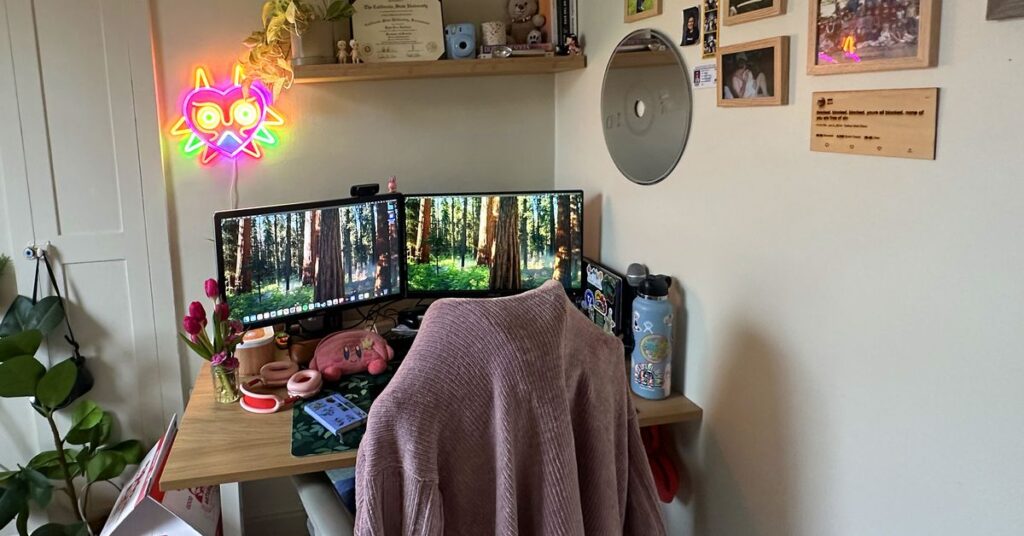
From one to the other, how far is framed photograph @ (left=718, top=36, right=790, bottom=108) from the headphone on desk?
3.51 ft

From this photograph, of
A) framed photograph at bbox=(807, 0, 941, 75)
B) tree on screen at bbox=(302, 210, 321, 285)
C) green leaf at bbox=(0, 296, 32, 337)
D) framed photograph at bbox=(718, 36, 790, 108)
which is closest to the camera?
framed photograph at bbox=(807, 0, 941, 75)

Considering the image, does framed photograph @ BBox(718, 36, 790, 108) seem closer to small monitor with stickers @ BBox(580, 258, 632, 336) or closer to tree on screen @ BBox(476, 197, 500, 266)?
Answer: small monitor with stickers @ BBox(580, 258, 632, 336)

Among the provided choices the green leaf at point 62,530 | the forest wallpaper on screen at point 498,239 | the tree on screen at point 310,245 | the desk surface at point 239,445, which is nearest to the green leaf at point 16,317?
the green leaf at point 62,530

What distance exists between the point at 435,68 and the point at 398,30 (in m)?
0.16

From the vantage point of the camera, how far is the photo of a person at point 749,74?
126 centimetres

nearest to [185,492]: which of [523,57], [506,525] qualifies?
[506,525]

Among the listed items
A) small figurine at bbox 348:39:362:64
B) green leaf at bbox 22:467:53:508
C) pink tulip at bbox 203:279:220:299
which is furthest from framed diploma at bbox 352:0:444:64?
green leaf at bbox 22:467:53:508

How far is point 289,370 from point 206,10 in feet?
3.33

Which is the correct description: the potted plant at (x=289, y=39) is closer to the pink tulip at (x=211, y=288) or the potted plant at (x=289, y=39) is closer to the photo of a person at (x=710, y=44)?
the pink tulip at (x=211, y=288)

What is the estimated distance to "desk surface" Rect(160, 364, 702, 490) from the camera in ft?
4.46

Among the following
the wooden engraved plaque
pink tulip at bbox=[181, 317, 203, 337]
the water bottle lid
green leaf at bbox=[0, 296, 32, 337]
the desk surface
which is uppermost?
the wooden engraved plaque

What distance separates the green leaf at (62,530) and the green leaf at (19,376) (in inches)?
15.0

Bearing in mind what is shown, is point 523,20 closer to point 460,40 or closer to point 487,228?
point 460,40

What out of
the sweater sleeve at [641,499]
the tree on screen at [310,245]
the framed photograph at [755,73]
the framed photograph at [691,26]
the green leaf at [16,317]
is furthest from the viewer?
the green leaf at [16,317]
